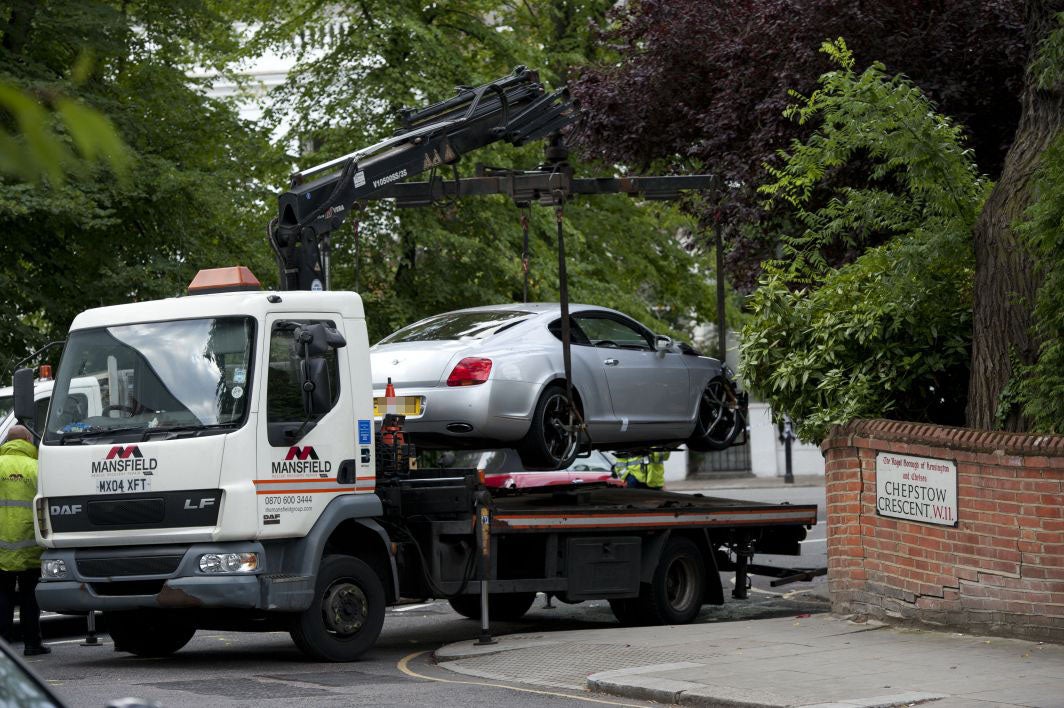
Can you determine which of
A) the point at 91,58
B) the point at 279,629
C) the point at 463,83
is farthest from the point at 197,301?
the point at 463,83

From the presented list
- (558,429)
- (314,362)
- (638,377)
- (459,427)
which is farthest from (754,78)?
(314,362)

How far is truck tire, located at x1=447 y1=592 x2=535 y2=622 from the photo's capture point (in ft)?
Result: 44.3

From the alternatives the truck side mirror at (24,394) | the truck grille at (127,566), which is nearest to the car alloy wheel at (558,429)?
the truck grille at (127,566)

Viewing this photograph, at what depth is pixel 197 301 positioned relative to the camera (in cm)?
1016

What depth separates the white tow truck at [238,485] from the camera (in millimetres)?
9719

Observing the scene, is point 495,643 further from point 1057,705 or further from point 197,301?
point 1057,705

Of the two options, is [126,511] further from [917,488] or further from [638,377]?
[917,488]

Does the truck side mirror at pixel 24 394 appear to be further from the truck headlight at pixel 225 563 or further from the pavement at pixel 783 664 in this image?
the pavement at pixel 783 664

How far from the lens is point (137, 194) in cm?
1914

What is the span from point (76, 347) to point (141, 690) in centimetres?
263

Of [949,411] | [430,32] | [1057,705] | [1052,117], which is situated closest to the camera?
[1057,705]

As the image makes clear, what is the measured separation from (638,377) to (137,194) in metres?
9.31

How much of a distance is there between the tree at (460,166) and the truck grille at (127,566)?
13015 millimetres

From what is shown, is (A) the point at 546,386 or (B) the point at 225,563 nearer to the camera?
(B) the point at 225,563
